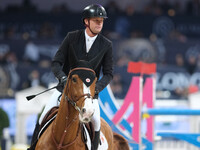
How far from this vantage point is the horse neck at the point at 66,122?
16.2 ft

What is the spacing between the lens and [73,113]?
4.96m

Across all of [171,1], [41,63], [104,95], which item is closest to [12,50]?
[41,63]

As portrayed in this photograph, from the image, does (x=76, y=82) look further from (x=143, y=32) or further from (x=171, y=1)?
(x=171, y=1)

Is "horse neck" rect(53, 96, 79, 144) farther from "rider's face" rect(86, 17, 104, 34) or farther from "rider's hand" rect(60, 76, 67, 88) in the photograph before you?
"rider's face" rect(86, 17, 104, 34)

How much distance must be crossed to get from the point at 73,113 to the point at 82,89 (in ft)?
1.31

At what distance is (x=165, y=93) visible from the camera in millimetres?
14453

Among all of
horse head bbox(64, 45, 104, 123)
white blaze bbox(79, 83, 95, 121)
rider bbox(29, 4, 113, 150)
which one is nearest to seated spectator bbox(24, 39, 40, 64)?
rider bbox(29, 4, 113, 150)

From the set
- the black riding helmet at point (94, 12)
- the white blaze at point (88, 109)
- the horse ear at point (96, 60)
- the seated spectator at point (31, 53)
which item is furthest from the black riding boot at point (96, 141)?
the seated spectator at point (31, 53)

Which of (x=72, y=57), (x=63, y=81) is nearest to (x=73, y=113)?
(x=63, y=81)

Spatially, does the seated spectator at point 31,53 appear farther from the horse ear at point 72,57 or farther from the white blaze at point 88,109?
the white blaze at point 88,109

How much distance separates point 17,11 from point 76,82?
13.7 metres

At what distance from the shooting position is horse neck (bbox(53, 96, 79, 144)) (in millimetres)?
4949

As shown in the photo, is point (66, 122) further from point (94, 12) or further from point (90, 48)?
point (94, 12)

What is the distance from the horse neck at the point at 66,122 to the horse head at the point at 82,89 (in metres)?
0.15
